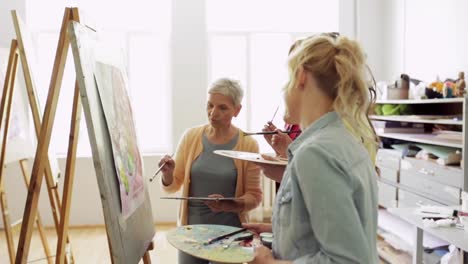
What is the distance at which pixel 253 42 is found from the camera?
4938 millimetres

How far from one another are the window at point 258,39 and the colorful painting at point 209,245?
3.48 meters

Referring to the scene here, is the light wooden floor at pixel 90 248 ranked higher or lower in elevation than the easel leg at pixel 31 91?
lower

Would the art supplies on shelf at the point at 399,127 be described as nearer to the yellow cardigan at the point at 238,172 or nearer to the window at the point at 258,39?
the window at the point at 258,39

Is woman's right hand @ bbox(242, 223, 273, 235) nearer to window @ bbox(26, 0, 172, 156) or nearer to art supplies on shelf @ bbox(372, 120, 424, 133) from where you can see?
art supplies on shelf @ bbox(372, 120, 424, 133)

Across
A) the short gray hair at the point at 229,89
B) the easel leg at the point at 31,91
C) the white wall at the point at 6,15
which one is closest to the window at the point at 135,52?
the white wall at the point at 6,15

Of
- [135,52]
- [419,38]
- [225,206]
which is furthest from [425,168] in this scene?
[135,52]

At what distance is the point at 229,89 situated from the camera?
1.97 meters

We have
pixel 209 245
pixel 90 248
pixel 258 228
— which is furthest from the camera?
pixel 90 248

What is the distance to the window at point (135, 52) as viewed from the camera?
4.73 m

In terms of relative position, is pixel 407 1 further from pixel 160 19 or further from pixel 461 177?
pixel 160 19

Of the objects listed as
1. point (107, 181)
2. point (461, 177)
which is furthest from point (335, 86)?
point (461, 177)

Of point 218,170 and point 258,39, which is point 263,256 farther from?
point 258,39

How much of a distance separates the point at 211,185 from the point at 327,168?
43.1 inches

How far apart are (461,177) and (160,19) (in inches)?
134
